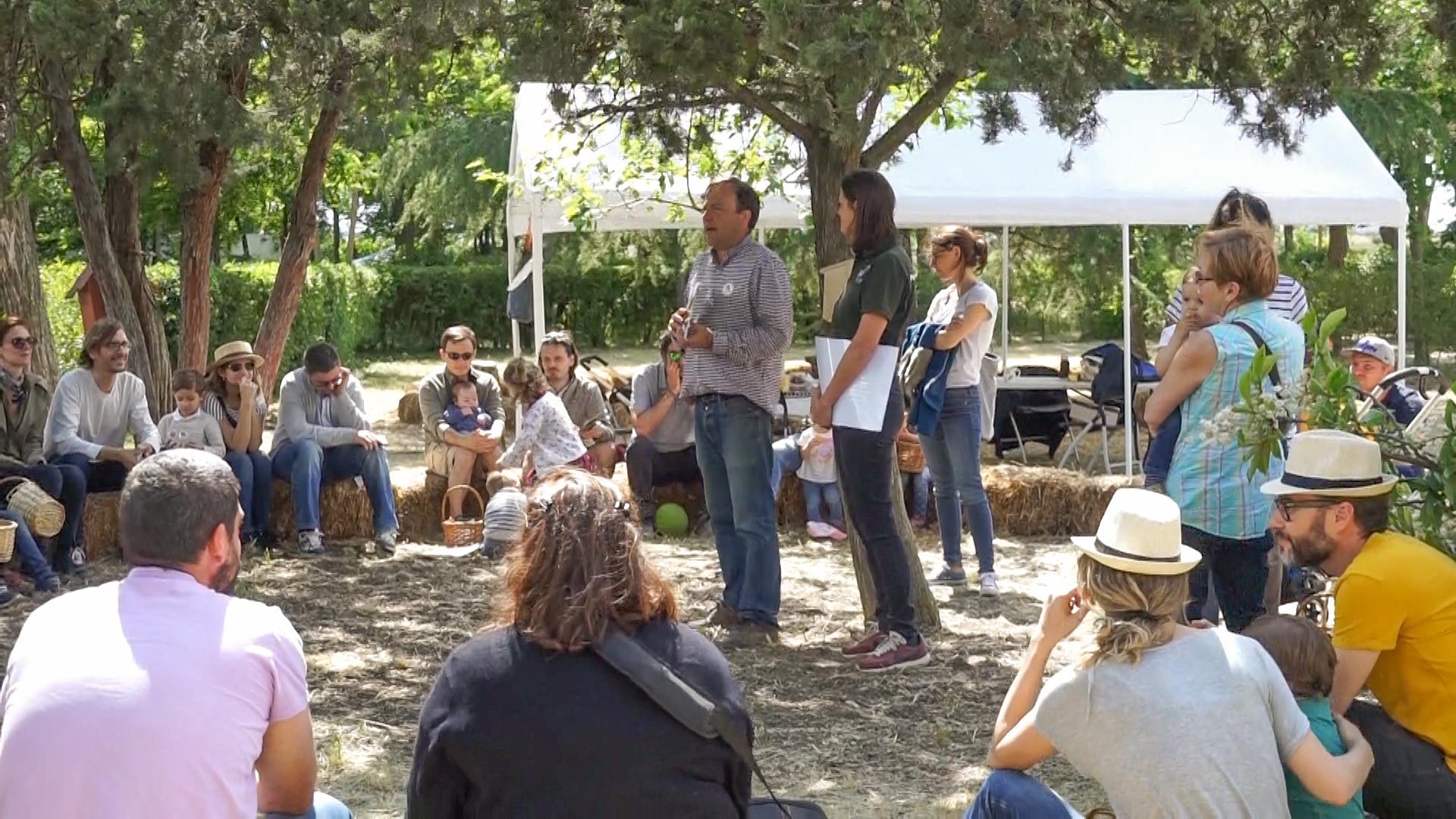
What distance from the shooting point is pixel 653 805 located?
2.52m

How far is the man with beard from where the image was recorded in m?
9.34

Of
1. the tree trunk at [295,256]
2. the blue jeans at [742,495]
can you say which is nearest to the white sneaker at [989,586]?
the blue jeans at [742,495]

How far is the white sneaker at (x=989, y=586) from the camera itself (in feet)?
24.0

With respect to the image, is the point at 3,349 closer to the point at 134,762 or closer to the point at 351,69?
the point at 351,69

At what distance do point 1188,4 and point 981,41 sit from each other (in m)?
0.77

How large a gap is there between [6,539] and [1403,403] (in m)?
6.21

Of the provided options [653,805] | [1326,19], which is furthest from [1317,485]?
[1326,19]

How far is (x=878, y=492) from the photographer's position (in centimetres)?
584

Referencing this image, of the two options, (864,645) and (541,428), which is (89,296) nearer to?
(541,428)

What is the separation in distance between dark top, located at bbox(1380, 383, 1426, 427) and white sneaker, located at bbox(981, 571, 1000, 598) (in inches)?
73.0

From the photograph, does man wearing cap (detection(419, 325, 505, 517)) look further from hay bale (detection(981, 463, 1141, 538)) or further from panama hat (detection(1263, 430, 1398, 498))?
panama hat (detection(1263, 430, 1398, 498))

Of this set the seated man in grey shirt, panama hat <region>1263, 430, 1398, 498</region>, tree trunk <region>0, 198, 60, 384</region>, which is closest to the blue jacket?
the seated man in grey shirt

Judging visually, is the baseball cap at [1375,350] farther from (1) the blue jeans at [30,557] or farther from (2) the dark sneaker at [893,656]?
(1) the blue jeans at [30,557]

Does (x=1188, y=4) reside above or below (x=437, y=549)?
above
